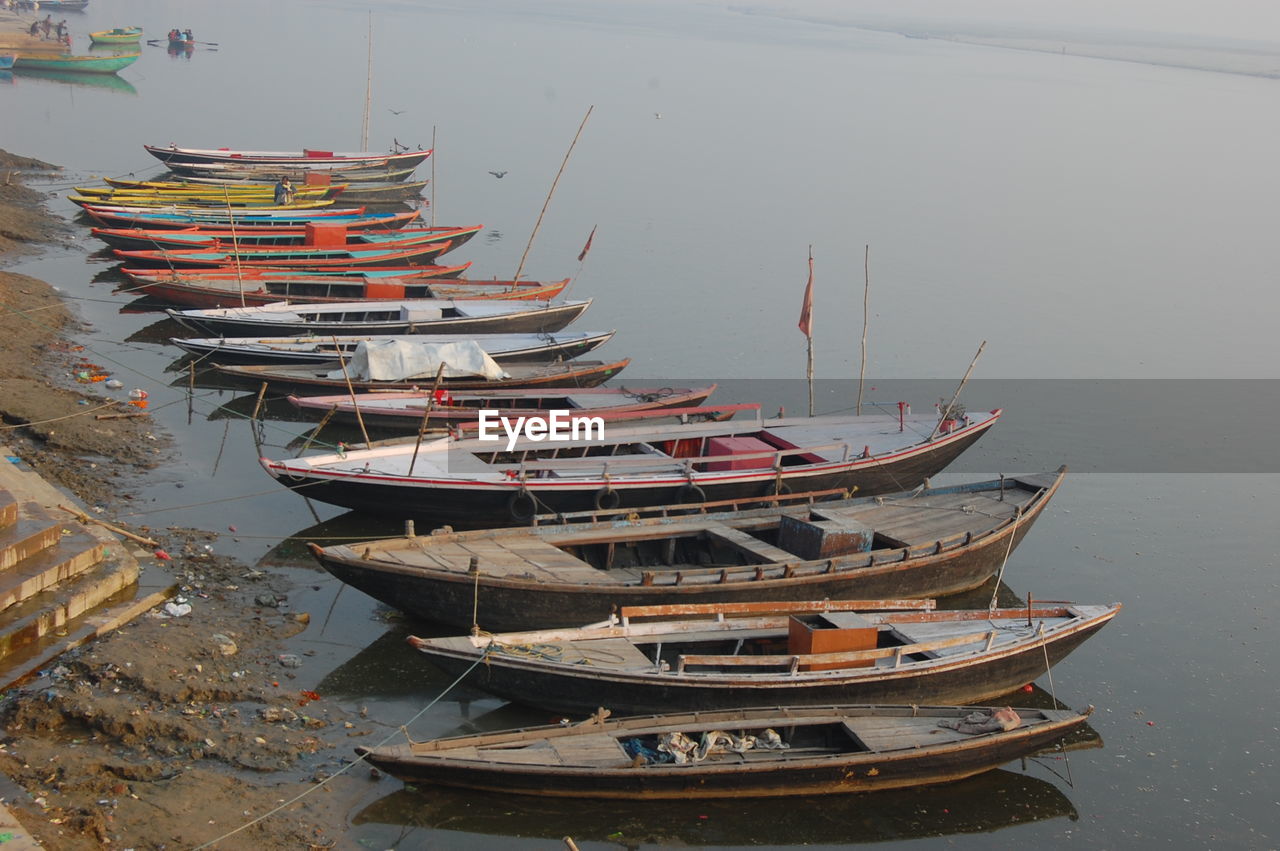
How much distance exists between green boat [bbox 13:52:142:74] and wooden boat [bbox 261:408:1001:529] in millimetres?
59093

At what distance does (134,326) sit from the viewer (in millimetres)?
26562

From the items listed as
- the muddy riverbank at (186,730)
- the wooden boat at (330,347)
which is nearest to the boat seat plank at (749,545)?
the muddy riverbank at (186,730)

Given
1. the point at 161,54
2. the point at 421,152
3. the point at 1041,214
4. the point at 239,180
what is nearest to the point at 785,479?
the point at 239,180

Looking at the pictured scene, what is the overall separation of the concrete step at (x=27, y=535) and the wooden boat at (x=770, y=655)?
4.23m

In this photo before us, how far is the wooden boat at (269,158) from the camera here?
40719 millimetres

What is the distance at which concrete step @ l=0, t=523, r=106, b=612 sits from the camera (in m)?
12.0

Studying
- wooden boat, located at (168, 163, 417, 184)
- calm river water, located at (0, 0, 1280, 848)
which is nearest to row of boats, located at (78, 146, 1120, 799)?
calm river water, located at (0, 0, 1280, 848)

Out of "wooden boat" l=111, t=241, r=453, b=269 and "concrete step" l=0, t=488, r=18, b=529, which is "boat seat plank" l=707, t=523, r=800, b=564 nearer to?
"concrete step" l=0, t=488, r=18, b=529

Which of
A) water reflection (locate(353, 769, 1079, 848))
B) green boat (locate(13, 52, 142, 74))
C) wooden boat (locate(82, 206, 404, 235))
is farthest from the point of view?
green boat (locate(13, 52, 142, 74))

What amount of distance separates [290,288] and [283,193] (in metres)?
10.9

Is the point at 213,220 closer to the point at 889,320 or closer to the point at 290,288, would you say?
the point at 290,288

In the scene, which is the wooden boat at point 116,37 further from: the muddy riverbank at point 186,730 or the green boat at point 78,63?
the muddy riverbank at point 186,730

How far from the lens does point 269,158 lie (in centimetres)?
4175

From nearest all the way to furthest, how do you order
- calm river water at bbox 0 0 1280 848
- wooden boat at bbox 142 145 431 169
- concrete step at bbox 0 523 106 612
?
1. concrete step at bbox 0 523 106 612
2. calm river water at bbox 0 0 1280 848
3. wooden boat at bbox 142 145 431 169
